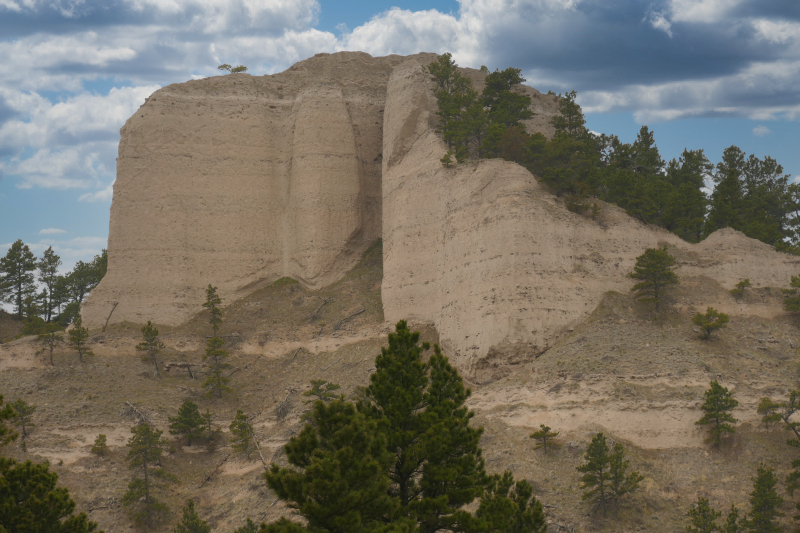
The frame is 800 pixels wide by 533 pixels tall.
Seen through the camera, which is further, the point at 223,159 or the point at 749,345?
the point at 223,159

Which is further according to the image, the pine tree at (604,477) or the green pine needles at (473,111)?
the green pine needles at (473,111)

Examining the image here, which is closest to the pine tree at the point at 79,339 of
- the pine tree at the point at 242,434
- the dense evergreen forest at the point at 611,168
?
the pine tree at the point at 242,434

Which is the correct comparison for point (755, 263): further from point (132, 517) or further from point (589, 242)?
point (132, 517)

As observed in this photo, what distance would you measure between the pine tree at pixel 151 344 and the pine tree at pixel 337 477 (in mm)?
31232

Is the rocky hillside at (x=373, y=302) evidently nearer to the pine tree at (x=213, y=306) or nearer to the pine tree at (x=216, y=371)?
the pine tree at (x=216, y=371)

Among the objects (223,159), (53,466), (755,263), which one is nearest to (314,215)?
(223,159)

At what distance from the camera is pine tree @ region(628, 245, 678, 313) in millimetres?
40406

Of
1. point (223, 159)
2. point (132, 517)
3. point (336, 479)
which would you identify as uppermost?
point (223, 159)

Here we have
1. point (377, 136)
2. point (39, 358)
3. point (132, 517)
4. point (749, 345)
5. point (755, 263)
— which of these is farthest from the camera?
point (377, 136)

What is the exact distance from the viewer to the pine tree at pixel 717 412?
32.0 meters

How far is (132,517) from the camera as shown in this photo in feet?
117

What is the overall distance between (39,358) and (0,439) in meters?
32.6

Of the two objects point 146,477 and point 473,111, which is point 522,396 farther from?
point 473,111

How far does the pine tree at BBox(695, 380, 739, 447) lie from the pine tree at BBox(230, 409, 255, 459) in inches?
911
